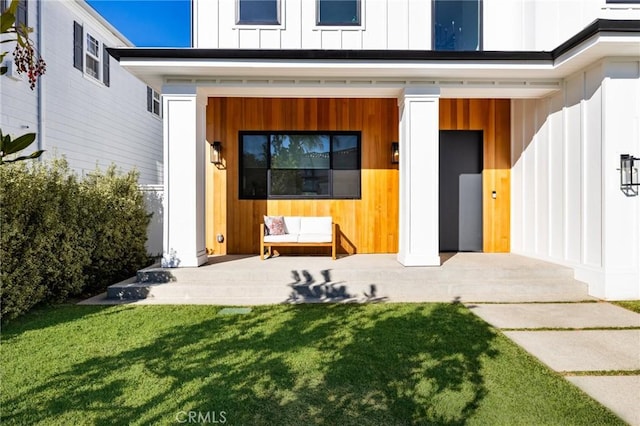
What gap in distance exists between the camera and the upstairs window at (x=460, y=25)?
650cm

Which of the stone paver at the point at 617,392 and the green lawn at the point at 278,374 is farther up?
the green lawn at the point at 278,374

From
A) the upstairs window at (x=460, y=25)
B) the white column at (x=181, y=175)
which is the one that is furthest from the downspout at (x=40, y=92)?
the upstairs window at (x=460, y=25)

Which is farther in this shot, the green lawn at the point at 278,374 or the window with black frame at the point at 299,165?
the window with black frame at the point at 299,165

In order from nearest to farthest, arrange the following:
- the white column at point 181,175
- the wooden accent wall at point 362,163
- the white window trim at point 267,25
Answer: the white column at point 181,175 < the white window trim at point 267,25 < the wooden accent wall at point 362,163

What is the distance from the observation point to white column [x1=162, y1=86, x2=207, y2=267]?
5.55 metres

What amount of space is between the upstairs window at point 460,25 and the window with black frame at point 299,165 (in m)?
2.25

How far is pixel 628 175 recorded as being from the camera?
488 centimetres

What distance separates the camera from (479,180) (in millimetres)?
7223

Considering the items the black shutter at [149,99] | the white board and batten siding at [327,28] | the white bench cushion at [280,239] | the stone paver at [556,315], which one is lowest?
the stone paver at [556,315]

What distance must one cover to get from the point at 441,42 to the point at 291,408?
6.42 m

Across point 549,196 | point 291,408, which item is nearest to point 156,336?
point 291,408

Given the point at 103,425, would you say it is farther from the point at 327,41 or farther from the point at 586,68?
the point at 586,68

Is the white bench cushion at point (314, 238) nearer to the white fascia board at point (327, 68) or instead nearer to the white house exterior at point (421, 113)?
the white house exterior at point (421, 113)

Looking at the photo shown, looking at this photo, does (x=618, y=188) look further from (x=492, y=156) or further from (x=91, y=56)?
(x=91, y=56)
